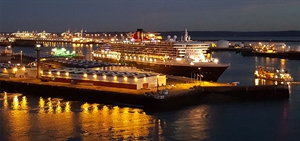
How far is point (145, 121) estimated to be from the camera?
28.0 ft

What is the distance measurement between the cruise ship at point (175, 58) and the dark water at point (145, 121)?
3.77 metres

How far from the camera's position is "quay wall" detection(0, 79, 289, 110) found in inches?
391

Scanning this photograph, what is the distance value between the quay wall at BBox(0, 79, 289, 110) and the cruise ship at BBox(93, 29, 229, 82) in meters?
2.06

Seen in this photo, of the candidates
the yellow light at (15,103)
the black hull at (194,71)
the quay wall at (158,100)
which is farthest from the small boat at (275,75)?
the yellow light at (15,103)

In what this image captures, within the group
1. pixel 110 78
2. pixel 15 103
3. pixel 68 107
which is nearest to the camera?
pixel 68 107

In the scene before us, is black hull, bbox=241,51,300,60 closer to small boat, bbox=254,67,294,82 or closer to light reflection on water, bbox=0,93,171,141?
small boat, bbox=254,67,294,82

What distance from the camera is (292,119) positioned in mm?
8852

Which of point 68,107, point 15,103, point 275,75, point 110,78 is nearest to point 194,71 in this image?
point 275,75

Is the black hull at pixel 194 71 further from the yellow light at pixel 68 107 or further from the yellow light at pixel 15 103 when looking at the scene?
the yellow light at pixel 15 103

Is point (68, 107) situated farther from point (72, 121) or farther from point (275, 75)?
point (275, 75)

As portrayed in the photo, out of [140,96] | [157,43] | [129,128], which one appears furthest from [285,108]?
[157,43]

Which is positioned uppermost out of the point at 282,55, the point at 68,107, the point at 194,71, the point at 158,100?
the point at 282,55

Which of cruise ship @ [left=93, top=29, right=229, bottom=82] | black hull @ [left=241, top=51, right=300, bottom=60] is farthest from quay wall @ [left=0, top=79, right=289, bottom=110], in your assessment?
black hull @ [left=241, top=51, right=300, bottom=60]

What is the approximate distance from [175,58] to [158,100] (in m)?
6.34
